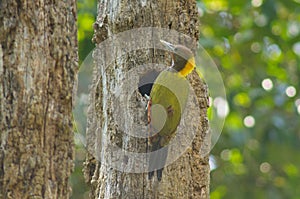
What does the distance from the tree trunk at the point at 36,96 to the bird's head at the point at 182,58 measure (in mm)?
1392

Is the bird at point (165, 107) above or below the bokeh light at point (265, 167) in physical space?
below

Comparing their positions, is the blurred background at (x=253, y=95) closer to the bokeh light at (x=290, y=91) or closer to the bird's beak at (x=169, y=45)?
the bokeh light at (x=290, y=91)

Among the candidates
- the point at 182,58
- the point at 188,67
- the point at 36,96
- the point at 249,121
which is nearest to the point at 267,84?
the point at 249,121

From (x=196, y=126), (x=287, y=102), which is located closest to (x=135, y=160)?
(x=196, y=126)

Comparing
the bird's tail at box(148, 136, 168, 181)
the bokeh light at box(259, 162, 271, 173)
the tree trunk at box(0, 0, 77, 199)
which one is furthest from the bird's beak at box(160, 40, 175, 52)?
the bokeh light at box(259, 162, 271, 173)

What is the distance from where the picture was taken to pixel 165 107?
467 centimetres

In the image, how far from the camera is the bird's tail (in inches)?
185

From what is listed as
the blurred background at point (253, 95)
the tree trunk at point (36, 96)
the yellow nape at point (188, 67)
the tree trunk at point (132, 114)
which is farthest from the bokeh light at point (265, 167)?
the tree trunk at point (36, 96)

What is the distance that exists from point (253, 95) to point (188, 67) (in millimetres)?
4443

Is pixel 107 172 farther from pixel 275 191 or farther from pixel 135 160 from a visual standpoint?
pixel 275 191

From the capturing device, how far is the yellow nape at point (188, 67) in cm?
483

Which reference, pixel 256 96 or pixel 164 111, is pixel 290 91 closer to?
pixel 256 96

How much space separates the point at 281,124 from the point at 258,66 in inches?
53.8

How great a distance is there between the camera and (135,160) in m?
4.72
